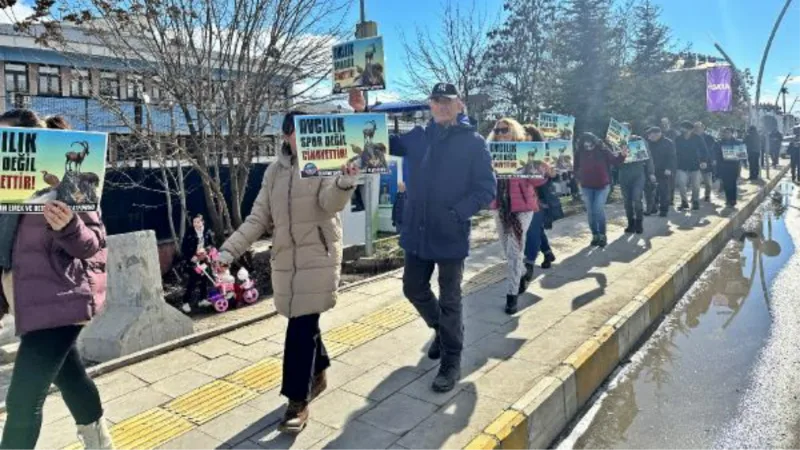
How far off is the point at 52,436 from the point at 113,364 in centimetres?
100

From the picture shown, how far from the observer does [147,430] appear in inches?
134

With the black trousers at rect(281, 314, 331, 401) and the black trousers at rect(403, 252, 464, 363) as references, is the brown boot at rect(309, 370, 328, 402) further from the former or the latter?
the black trousers at rect(403, 252, 464, 363)

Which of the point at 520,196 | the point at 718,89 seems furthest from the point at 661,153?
the point at 718,89

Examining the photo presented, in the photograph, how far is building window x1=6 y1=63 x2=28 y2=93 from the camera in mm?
22438

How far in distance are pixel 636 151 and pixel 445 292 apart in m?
6.90

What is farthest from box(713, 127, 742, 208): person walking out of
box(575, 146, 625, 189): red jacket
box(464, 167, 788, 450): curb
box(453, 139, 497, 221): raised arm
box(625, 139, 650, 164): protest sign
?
box(453, 139, 497, 221): raised arm

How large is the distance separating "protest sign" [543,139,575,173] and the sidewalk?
4.30 feet

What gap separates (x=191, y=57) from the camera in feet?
23.0

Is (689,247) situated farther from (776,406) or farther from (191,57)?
(191,57)

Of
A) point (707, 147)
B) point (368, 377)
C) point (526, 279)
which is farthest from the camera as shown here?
point (707, 147)

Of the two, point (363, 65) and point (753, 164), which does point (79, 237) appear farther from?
point (753, 164)

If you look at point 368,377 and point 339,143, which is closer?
point 339,143

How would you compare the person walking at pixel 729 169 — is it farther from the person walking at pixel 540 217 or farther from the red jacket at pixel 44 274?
the red jacket at pixel 44 274

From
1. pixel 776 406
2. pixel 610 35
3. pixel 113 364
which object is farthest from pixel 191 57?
pixel 610 35
